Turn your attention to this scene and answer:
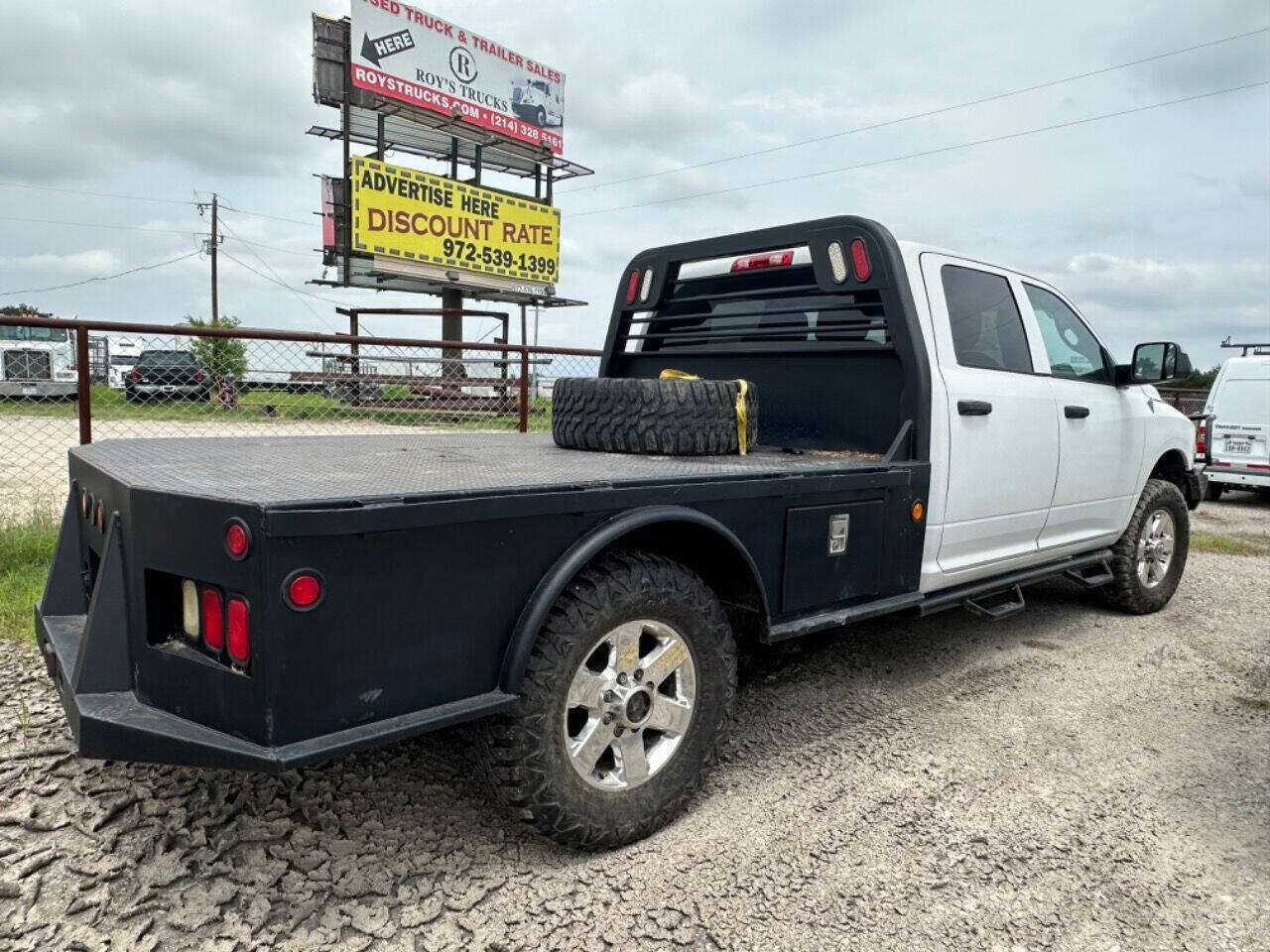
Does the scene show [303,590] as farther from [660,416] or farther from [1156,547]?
[1156,547]

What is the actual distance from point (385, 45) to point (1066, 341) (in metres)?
22.4

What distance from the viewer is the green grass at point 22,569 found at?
426 cm

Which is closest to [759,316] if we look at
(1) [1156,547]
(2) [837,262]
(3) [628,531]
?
(2) [837,262]

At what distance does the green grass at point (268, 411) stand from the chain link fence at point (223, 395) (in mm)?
11

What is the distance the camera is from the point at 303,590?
74.7 inches

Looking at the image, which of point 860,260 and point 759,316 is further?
point 759,316

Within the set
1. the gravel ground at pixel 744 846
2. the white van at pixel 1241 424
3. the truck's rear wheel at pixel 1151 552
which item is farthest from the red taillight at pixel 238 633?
the white van at pixel 1241 424

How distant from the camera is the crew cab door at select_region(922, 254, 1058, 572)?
3760 millimetres

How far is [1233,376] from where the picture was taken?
11.8 metres

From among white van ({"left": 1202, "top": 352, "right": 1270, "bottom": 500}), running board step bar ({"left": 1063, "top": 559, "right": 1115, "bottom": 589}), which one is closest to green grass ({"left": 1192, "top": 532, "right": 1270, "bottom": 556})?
white van ({"left": 1202, "top": 352, "right": 1270, "bottom": 500})

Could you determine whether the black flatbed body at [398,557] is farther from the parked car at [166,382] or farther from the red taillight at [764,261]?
the parked car at [166,382]

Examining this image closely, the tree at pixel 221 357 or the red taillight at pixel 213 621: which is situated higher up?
the tree at pixel 221 357

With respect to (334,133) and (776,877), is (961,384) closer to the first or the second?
(776,877)

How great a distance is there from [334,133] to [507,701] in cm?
2328
